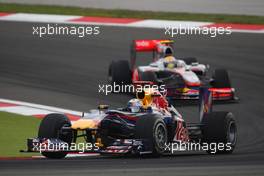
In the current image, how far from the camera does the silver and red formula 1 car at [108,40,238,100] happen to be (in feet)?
83.1

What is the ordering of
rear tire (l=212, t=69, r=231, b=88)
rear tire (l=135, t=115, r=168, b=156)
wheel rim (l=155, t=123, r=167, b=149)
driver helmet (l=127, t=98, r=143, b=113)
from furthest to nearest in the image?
rear tire (l=212, t=69, r=231, b=88), driver helmet (l=127, t=98, r=143, b=113), wheel rim (l=155, t=123, r=167, b=149), rear tire (l=135, t=115, r=168, b=156)

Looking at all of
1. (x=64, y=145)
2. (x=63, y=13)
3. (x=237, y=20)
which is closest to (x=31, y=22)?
(x=63, y=13)

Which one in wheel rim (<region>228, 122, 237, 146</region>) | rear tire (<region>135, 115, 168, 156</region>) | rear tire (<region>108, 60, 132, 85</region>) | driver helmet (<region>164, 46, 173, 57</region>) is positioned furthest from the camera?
rear tire (<region>108, 60, 132, 85</region>)

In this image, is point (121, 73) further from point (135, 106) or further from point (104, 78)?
point (135, 106)

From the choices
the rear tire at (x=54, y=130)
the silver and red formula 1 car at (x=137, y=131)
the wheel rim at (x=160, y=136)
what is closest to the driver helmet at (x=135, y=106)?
the silver and red formula 1 car at (x=137, y=131)

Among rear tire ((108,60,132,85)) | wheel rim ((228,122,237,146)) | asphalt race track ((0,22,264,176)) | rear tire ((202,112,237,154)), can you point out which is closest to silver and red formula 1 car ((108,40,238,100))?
rear tire ((108,60,132,85))

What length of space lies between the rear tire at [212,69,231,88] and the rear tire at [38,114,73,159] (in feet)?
28.6

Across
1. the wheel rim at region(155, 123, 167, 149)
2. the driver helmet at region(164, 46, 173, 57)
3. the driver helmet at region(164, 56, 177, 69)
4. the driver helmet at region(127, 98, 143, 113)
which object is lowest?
the wheel rim at region(155, 123, 167, 149)

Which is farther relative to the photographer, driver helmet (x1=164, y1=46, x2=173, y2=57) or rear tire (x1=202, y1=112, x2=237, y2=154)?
driver helmet (x1=164, y1=46, x2=173, y2=57)

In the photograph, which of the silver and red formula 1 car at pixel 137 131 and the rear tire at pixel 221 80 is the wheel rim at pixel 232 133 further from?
the rear tire at pixel 221 80

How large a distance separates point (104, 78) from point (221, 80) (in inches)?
159

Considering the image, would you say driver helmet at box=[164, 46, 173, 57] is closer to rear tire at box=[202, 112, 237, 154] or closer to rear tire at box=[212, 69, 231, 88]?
rear tire at box=[212, 69, 231, 88]

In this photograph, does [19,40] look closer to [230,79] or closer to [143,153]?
[230,79]

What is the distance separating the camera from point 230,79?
28172 mm
